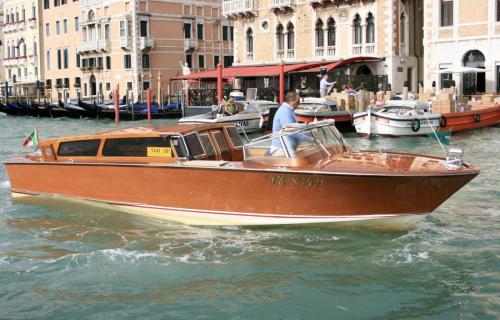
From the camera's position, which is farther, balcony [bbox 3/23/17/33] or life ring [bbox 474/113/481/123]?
balcony [bbox 3/23/17/33]

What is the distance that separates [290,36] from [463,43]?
8.67m

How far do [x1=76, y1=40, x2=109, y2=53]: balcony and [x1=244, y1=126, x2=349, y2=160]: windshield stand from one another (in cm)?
3381

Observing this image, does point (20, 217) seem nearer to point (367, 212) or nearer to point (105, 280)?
point (105, 280)

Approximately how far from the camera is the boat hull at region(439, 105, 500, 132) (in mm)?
18297

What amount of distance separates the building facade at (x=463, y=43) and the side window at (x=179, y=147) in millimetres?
16759

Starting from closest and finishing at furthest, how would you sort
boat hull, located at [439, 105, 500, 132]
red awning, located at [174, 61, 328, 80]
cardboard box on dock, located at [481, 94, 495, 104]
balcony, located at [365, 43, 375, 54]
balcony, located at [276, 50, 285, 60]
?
boat hull, located at [439, 105, 500, 132]
cardboard box on dock, located at [481, 94, 495, 104]
balcony, located at [365, 43, 375, 54]
red awning, located at [174, 61, 328, 80]
balcony, located at [276, 50, 285, 60]

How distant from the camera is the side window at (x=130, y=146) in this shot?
7738 mm

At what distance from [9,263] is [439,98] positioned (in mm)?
14845

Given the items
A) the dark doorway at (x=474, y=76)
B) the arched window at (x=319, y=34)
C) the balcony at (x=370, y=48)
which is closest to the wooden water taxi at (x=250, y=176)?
the dark doorway at (x=474, y=76)

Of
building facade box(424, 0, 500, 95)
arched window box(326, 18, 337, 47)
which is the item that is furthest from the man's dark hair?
arched window box(326, 18, 337, 47)

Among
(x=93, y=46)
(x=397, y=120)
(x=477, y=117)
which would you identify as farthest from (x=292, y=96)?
(x=93, y=46)

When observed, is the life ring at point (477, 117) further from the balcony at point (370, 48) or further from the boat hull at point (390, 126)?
the balcony at point (370, 48)

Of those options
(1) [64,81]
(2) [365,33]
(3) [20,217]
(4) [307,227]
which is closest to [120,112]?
(2) [365,33]

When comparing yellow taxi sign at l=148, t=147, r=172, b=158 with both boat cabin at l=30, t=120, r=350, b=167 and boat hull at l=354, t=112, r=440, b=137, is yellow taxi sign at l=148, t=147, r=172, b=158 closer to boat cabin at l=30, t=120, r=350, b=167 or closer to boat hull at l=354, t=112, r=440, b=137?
boat cabin at l=30, t=120, r=350, b=167
